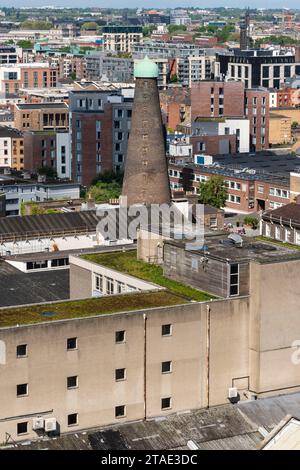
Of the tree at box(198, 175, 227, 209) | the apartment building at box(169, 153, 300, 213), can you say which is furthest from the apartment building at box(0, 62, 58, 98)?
the tree at box(198, 175, 227, 209)

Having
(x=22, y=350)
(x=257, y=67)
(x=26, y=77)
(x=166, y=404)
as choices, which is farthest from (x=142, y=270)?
(x=26, y=77)

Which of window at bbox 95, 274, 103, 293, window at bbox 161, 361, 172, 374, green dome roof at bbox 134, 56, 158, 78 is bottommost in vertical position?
window at bbox 161, 361, 172, 374

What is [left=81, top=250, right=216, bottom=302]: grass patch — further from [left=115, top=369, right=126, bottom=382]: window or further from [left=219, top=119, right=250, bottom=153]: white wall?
[left=219, top=119, right=250, bottom=153]: white wall

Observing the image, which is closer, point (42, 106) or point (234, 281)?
point (234, 281)

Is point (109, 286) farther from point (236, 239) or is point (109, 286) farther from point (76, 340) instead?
point (76, 340)

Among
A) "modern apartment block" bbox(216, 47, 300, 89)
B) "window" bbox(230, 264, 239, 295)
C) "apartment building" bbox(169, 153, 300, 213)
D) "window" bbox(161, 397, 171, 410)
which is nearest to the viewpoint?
"window" bbox(161, 397, 171, 410)

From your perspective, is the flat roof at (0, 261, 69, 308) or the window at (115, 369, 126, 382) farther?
the flat roof at (0, 261, 69, 308)

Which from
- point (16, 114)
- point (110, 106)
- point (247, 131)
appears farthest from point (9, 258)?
point (16, 114)
